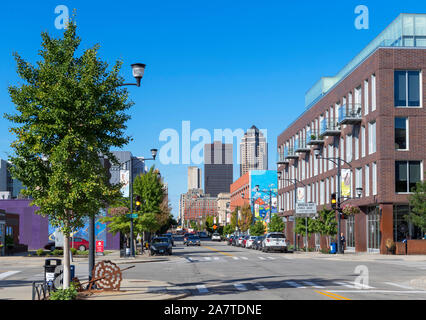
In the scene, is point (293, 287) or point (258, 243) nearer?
point (293, 287)

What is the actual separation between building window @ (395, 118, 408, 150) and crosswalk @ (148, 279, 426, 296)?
30247 millimetres

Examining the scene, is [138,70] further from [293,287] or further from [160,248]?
[160,248]

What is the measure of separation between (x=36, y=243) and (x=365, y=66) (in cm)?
4364

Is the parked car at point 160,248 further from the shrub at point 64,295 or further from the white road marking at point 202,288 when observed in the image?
the shrub at point 64,295

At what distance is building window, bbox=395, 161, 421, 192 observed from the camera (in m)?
52.3

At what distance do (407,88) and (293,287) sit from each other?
35413 mm

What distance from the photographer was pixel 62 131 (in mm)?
17422

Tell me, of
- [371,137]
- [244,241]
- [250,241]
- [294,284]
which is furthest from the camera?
[244,241]

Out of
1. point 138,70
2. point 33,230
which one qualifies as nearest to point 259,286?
point 138,70

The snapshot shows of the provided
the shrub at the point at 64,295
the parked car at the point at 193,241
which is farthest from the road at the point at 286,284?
the parked car at the point at 193,241

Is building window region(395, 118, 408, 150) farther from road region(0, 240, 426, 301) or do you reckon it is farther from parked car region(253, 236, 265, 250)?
road region(0, 240, 426, 301)

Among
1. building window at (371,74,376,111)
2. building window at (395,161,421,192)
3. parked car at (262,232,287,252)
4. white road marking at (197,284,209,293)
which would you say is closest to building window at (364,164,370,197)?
building window at (395,161,421,192)

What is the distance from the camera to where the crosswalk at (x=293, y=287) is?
21.2 metres
